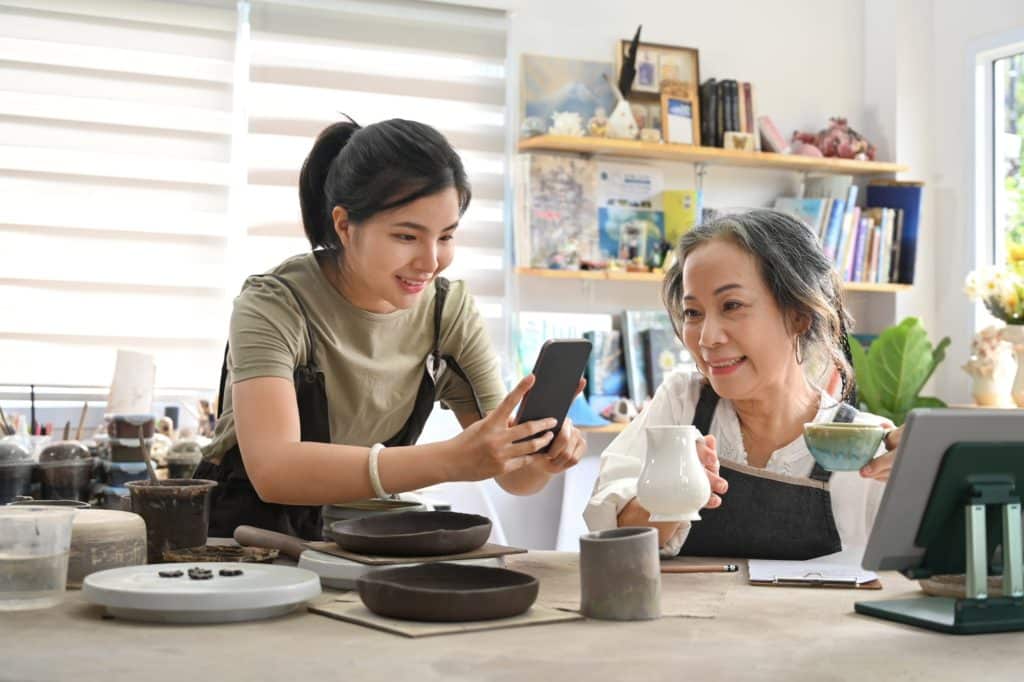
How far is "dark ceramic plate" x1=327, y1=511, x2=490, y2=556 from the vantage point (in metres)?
1.68

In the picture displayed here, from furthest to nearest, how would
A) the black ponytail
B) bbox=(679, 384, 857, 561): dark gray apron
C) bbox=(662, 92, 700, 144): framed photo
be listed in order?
bbox=(662, 92, 700, 144): framed photo → the black ponytail → bbox=(679, 384, 857, 561): dark gray apron

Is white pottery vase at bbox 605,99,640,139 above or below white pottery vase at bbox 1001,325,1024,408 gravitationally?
above

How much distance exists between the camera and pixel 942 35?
527cm

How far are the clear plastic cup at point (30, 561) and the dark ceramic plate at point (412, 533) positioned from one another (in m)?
0.39

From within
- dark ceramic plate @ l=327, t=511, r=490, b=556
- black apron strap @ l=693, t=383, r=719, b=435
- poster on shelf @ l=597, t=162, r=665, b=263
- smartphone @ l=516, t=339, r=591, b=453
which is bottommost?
dark ceramic plate @ l=327, t=511, r=490, b=556

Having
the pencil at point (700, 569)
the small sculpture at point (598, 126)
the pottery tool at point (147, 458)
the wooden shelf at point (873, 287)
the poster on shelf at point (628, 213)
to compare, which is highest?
the small sculpture at point (598, 126)

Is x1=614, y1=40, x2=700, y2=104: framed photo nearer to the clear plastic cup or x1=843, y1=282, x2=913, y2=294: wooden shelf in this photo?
x1=843, y1=282, x2=913, y2=294: wooden shelf

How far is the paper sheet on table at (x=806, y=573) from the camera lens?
69.4 inches

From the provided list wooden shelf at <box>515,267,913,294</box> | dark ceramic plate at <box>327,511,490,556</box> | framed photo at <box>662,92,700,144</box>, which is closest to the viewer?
dark ceramic plate at <box>327,511,490,556</box>

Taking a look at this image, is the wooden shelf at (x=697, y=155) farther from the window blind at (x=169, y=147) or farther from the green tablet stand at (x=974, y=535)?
the green tablet stand at (x=974, y=535)

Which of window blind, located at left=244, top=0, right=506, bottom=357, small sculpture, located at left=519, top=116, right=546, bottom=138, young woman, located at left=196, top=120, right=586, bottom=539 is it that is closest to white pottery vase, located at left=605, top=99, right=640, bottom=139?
small sculpture, located at left=519, top=116, right=546, bottom=138

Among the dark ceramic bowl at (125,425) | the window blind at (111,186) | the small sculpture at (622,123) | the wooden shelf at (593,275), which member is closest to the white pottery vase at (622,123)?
the small sculpture at (622,123)

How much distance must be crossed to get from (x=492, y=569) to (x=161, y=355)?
119 inches

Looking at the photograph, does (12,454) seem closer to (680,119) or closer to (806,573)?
(806,573)
